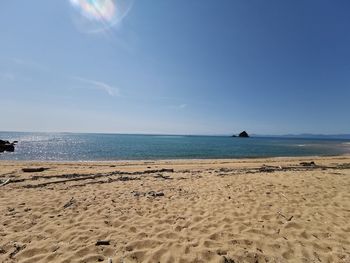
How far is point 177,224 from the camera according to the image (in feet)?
21.7

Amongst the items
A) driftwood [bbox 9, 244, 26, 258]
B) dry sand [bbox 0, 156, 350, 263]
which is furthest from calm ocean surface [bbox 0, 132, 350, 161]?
driftwood [bbox 9, 244, 26, 258]

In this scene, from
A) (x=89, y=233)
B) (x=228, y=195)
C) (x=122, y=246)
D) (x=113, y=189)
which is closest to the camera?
(x=122, y=246)

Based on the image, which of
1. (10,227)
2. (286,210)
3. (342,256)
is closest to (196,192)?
(286,210)

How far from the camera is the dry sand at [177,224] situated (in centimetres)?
508

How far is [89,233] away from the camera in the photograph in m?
6.04

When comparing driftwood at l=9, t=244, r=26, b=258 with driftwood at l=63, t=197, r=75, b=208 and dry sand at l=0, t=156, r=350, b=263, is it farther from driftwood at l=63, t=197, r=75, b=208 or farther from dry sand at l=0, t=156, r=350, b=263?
driftwood at l=63, t=197, r=75, b=208

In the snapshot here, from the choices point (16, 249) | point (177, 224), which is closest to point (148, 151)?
point (177, 224)

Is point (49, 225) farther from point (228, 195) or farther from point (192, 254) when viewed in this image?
point (228, 195)

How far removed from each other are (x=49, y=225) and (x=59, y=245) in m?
1.44

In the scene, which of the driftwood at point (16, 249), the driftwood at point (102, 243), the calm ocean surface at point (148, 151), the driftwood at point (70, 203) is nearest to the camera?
the driftwood at point (16, 249)

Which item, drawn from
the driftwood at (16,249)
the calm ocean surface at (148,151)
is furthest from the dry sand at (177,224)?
the calm ocean surface at (148,151)

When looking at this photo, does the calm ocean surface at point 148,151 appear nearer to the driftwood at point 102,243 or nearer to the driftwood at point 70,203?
the driftwood at point 70,203

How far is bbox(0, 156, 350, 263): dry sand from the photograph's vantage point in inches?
200

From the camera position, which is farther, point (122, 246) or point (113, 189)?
point (113, 189)
